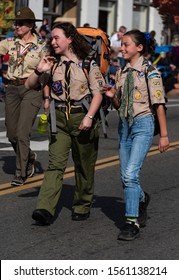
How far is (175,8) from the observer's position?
33.4 meters

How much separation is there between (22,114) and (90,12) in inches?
902

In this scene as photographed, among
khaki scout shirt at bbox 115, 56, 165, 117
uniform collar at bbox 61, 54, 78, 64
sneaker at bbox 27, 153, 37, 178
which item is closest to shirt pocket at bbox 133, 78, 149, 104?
khaki scout shirt at bbox 115, 56, 165, 117

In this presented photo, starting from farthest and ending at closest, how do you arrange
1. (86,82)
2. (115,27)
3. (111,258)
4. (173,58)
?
(115,27) → (173,58) → (86,82) → (111,258)

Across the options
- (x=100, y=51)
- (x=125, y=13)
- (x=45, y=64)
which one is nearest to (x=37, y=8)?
(x=125, y=13)

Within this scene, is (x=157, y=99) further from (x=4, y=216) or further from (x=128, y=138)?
(x=4, y=216)

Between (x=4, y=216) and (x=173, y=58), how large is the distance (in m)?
19.9

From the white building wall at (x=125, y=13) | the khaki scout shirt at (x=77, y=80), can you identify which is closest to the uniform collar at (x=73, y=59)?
the khaki scout shirt at (x=77, y=80)

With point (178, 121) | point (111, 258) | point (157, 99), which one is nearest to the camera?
point (111, 258)

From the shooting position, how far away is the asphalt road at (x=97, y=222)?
7.40 m

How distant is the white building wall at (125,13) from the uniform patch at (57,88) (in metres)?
27.0

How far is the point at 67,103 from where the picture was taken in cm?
831

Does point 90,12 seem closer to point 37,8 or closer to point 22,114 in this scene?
point 37,8

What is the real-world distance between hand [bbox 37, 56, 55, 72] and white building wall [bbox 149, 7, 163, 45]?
2947 cm

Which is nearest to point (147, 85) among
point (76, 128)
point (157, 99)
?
point (157, 99)
